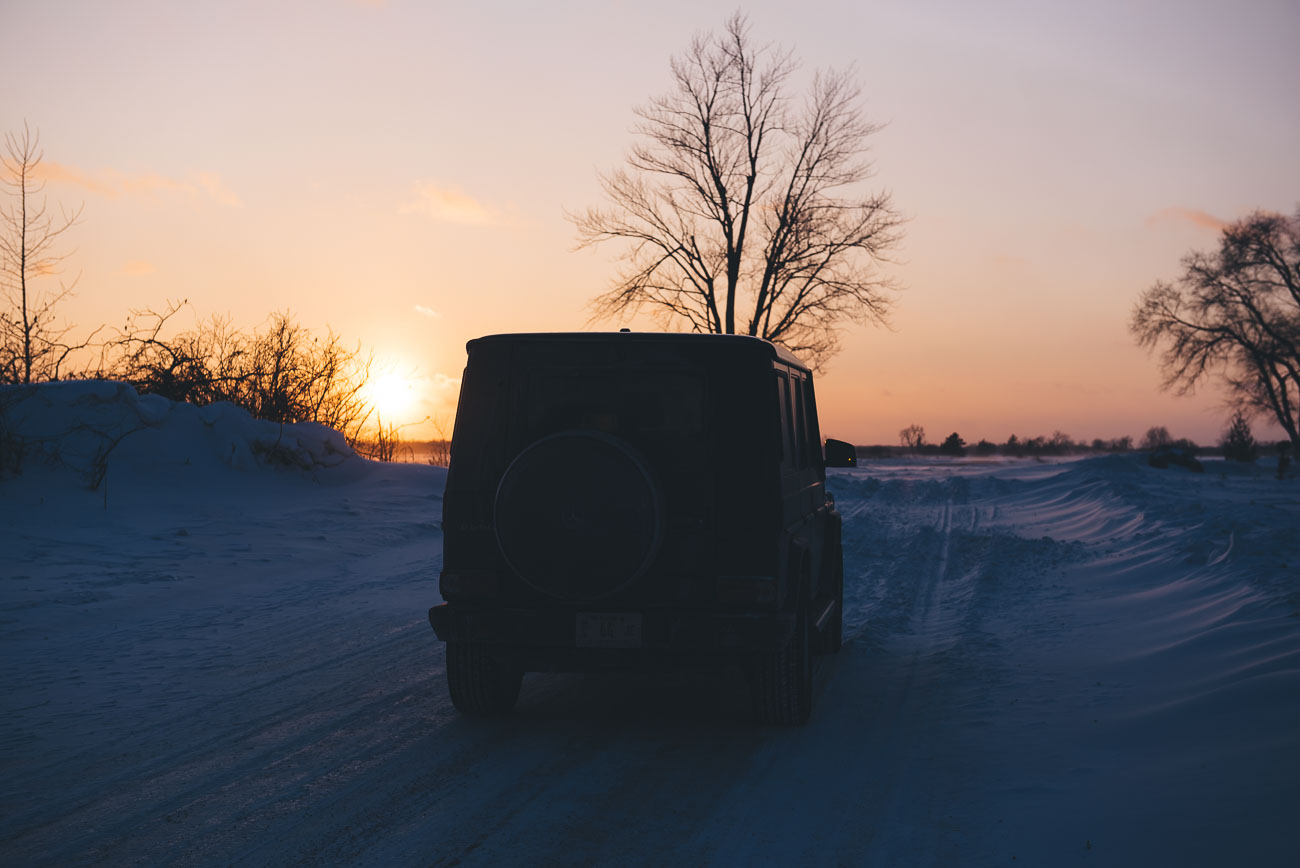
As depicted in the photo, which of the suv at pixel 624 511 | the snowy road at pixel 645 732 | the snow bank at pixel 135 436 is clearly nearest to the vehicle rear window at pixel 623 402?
the suv at pixel 624 511

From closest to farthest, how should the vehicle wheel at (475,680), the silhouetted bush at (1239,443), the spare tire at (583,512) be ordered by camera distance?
the spare tire at (583,512)
the vehicle wheel at (475,680)
the silhouetted bush at (1239,443)

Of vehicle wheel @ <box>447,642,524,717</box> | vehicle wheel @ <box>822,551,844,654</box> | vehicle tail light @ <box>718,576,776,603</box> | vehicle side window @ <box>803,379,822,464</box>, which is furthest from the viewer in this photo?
vehicle wheel @ <box>822,551,844,654</box>

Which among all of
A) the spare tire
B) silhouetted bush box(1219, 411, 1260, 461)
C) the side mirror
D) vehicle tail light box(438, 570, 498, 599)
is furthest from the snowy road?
silhouetted bush box(1219, 411, 1260, 461)

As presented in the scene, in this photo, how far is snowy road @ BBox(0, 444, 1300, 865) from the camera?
4066 mm

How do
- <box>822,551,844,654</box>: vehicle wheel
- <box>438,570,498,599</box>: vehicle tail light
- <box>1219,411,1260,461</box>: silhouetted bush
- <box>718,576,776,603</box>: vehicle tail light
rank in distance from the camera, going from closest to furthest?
<box>718,576,776,603</box>: vehicle tail light → <box>438,570,498,599</box>: vehicle tail light → <box>822,551,844,654</box>: vehicle wheel → <box>1219,411,1260,461</box>: silhouetted bush

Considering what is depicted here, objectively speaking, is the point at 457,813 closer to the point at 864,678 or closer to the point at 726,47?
the point at 864,678

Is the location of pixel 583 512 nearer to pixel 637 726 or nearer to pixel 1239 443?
pixel 637 726

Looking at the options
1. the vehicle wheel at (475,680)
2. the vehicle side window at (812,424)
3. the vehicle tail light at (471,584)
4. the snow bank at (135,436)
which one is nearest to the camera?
the vehicle tail light at (471,584)

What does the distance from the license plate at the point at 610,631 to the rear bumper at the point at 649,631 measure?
3 cm

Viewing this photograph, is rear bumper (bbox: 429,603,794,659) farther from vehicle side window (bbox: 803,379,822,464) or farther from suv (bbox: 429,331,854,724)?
vehicle side window (bbox: 803,379,822,464)

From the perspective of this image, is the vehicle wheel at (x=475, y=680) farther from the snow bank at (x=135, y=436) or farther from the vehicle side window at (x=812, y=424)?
the snow bank at (x=135, y=436)

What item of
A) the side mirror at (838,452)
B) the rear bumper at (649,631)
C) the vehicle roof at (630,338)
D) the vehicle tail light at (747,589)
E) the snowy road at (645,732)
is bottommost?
the snowy road at (645,732)

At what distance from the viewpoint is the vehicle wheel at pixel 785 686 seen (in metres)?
5.71

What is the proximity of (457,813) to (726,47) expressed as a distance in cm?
3402
